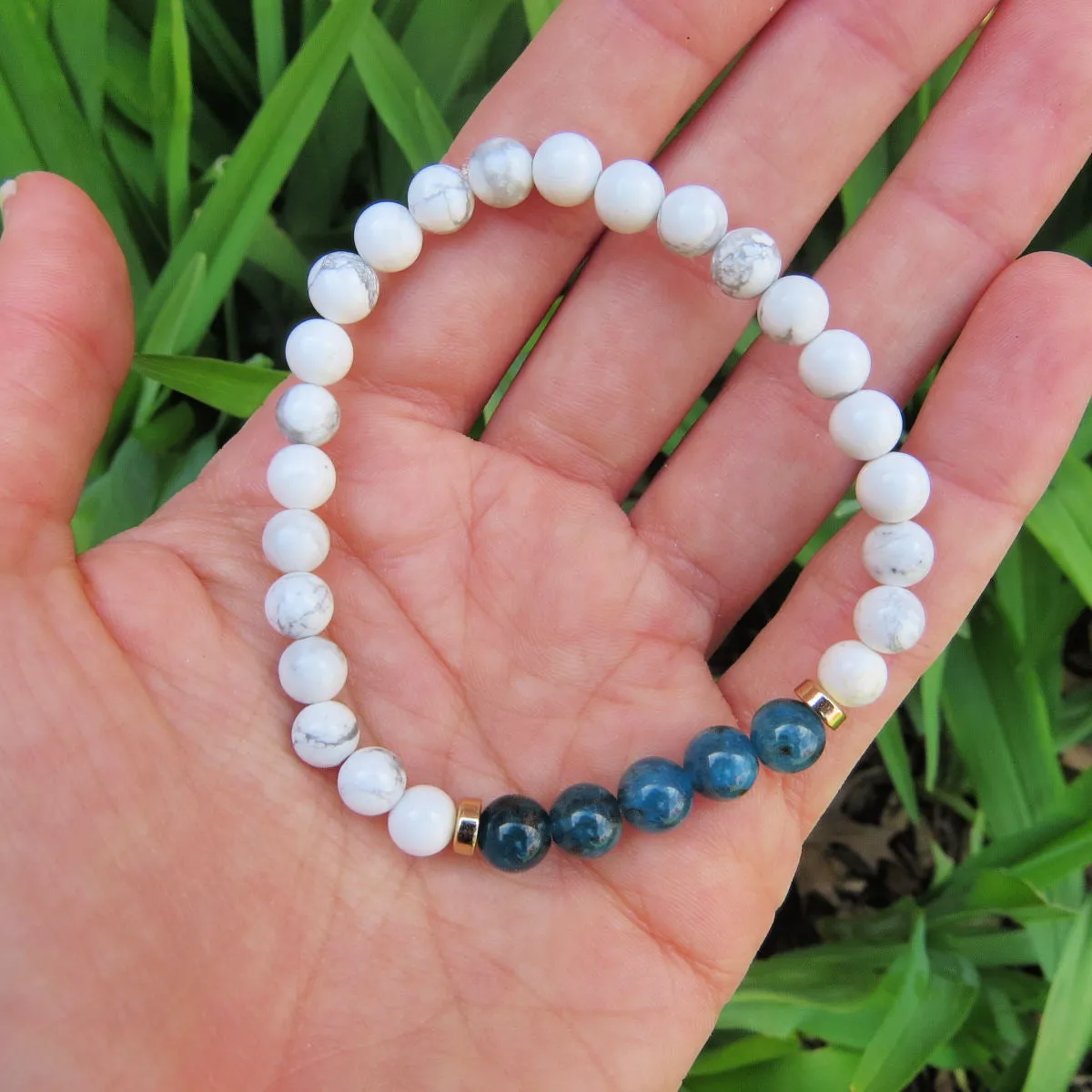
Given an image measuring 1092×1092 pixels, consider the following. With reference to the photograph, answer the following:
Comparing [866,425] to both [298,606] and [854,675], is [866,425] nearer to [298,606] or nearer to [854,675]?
[854,675]

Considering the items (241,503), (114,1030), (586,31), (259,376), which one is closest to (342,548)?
(241,503)

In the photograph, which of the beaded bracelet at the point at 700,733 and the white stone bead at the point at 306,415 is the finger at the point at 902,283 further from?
the white stone bead at the point at 306,415

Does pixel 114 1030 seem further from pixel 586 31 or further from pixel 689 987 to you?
pixel 586 31

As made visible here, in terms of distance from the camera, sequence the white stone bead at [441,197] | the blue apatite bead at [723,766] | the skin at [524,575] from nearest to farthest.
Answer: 1. the skin at [524,575]
2. the blue apatite bead at [723,766]
3. the white stone bead at [441,197]

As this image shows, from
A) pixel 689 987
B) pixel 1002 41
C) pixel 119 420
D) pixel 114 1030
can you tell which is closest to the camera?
pixel 114 1030

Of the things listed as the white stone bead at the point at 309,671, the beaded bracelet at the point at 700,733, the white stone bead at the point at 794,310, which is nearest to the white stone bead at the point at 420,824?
the beaded bracelet at the point at 700,733

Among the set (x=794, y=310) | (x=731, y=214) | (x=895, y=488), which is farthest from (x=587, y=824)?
(x=731, y=214)

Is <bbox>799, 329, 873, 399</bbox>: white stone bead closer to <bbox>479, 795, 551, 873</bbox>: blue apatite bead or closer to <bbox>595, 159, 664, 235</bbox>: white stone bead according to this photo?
<bbox>595, 159, 664, 235</bbox>: white stone bead
